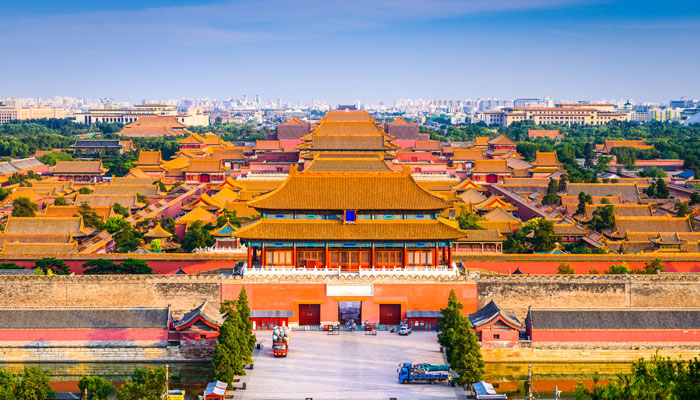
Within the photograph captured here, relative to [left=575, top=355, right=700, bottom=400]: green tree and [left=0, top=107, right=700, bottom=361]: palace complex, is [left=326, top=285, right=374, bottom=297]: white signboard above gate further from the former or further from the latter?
[left=575, top=355, right=700, bottom=400]: green tree

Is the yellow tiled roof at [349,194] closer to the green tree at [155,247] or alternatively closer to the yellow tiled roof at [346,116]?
the green tree at [155,247]

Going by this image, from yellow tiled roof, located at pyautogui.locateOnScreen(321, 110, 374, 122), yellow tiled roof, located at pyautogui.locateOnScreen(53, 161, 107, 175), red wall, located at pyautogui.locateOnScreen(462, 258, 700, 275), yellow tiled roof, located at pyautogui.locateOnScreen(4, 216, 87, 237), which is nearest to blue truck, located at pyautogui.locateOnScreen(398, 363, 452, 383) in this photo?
red wall, located at pyautogui.locateOnScreen(462, 258, 700, 275)

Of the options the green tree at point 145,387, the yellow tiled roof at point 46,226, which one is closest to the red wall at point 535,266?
the green tree at point 145,387

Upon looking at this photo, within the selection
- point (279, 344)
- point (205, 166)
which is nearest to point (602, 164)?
point (205, 166)

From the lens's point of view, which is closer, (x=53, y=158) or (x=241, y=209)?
(x=241, y=209)

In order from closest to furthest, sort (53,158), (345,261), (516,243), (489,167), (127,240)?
(345,261)
(516,243)
(127,240)
(489,167)
(53,158)

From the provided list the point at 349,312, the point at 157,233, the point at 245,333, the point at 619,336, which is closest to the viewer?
the point at 245,333

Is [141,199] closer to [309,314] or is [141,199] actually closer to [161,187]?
[161,187]
